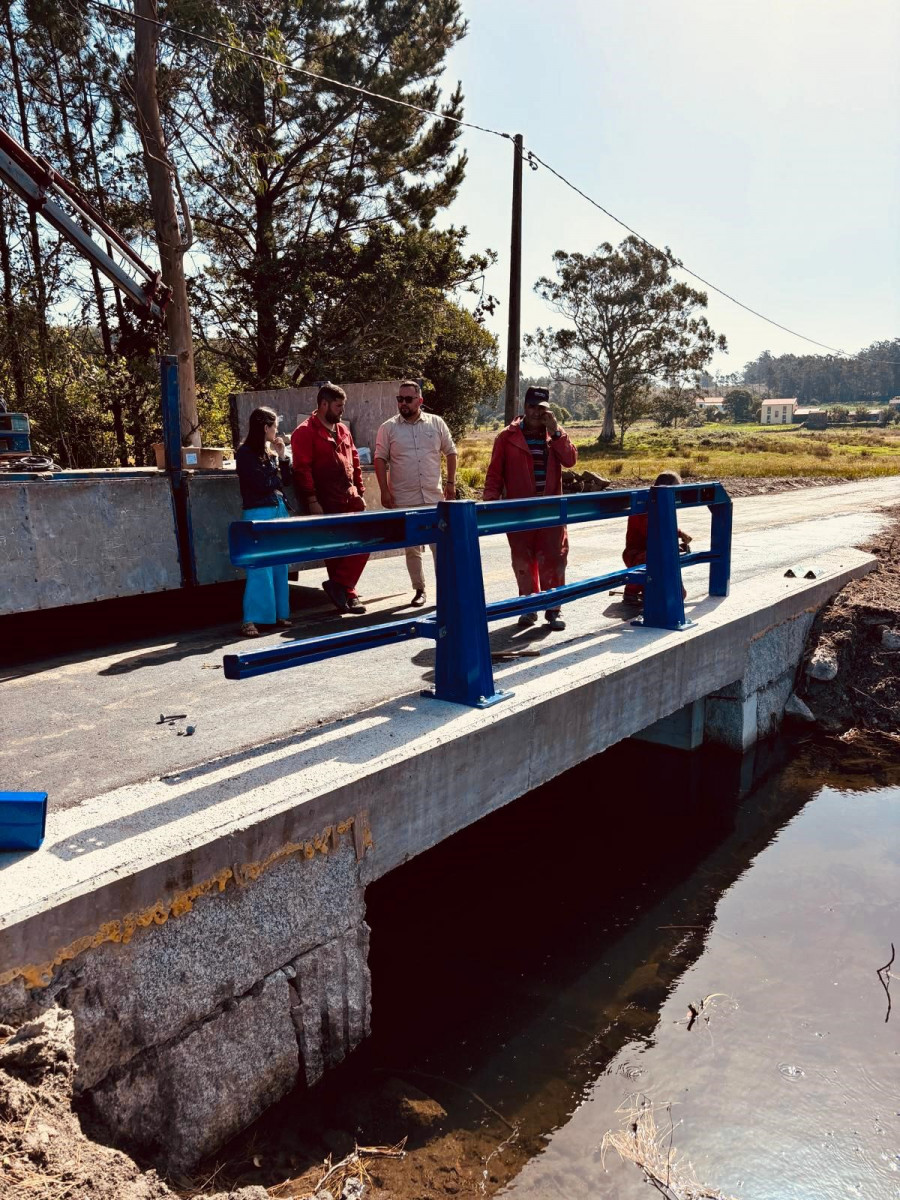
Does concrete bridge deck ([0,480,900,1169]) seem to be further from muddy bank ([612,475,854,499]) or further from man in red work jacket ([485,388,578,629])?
muddy bank ([612,475,854,499])

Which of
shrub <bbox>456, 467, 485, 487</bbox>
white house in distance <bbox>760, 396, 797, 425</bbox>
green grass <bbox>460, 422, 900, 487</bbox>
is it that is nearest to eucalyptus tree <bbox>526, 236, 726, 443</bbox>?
green grass <bbox>460, 422, 900, 487</bbox>

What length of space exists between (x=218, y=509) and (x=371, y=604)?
156 cm

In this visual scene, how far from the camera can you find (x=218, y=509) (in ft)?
22.6

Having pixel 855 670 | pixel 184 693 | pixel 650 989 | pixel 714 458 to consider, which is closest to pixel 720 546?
pixel 855 670

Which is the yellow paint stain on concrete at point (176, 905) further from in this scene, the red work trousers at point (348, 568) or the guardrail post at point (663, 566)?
the red work trousers at point (348, 568)

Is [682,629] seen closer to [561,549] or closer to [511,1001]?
[561,549]

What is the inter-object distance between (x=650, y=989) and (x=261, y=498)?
Result: 4088 millimetres

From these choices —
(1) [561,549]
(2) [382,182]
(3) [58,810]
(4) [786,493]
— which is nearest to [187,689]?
(3) [58,810]

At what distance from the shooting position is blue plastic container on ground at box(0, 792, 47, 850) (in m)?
2.95

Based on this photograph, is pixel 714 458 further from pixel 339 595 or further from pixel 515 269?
pixel 339 595

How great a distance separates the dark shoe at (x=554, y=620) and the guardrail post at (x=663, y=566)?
598 mm


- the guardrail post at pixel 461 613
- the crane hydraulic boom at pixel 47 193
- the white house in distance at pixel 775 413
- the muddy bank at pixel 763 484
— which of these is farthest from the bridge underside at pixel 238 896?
the white house in distance at pixel 775 413

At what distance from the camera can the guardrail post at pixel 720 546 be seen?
23.7 feet

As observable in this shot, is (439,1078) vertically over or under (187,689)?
under
